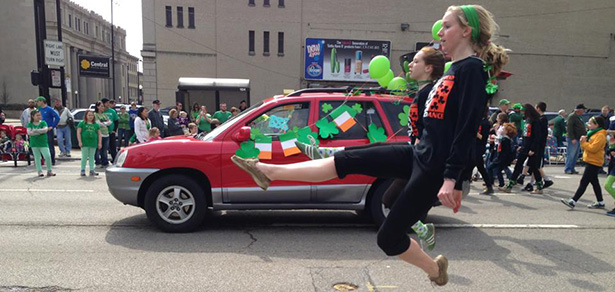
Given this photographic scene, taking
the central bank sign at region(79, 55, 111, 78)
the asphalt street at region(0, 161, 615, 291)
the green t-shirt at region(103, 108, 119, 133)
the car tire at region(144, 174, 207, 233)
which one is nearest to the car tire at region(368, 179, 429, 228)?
the asphalt street at region(0, 161, 615, 291)

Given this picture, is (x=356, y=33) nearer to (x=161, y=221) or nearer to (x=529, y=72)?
(x=529, y=72)

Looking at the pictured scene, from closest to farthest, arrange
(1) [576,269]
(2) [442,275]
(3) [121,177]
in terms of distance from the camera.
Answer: (2) [442,275] → (1) [576,269] → (3) [121,177]

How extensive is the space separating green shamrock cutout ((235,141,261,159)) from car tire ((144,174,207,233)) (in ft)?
3.86

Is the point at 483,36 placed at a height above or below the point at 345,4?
below

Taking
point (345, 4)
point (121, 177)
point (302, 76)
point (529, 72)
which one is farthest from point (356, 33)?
point (121, 177)

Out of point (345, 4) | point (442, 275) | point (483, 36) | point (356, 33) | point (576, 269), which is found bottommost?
point (576, 269)

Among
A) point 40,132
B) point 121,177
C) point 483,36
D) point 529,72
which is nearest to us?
point 483,36

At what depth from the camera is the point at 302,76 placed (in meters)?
A: 35.5

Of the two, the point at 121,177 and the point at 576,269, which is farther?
the point at 121,177

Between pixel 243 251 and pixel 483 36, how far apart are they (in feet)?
11.3

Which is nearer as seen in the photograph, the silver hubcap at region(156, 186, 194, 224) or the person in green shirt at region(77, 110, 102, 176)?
the silver hubcap at region(156, 186, 194, 224)

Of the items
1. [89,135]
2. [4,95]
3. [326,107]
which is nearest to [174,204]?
[326,107]

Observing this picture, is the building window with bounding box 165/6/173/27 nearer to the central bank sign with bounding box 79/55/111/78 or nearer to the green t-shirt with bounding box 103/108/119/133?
the central bank sign with bounding box 79/55/111/78

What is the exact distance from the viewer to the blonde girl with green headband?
231 cm
